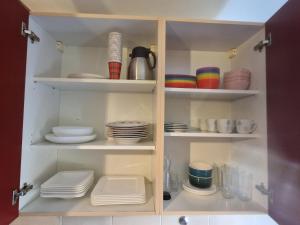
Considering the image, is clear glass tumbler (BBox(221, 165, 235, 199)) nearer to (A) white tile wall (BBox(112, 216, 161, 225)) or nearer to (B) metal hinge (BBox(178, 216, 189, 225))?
(B) metal hinge (BBox(178, 216, 189, 225))

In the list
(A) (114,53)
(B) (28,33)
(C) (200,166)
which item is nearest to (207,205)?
(C) (200,166)

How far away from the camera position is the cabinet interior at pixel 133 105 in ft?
2.45

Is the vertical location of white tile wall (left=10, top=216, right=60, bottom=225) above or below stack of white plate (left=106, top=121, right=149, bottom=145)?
below

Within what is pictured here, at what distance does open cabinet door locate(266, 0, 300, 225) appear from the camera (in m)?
0.60

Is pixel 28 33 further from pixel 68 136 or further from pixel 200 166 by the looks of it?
pixel 200 166

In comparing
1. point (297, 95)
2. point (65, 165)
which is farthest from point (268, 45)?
point (65, 165)

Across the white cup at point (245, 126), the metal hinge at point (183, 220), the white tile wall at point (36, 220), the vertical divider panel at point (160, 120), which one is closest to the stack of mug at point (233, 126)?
the white cup at point (245, 126)

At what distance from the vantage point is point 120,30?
33.5 inches

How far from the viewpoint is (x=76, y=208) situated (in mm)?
744

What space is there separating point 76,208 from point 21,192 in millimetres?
227

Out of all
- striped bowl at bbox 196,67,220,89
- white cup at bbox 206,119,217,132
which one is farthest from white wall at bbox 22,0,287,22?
white cup at bbox 206,119,217,132

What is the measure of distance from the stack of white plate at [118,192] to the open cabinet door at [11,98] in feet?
1.01

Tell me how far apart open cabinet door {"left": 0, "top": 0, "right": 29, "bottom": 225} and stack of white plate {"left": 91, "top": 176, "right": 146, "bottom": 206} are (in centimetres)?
31

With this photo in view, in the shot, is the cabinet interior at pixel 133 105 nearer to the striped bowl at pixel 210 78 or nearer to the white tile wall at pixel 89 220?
the white tile wall at pixel 89 220
